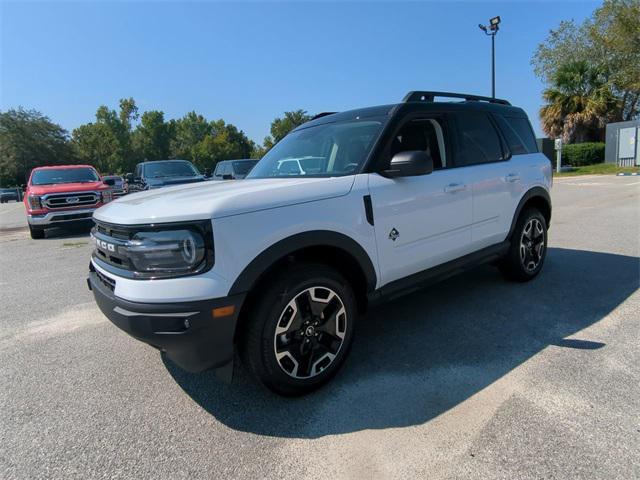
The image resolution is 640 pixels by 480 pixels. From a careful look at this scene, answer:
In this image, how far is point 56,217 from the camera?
10.1 meters

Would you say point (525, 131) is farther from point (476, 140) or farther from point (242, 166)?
point (242, 166)

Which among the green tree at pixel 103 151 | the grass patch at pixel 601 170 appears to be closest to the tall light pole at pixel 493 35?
the grass patch at pixel 601 170

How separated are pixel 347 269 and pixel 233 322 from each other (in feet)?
3.15

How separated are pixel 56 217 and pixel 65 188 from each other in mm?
760

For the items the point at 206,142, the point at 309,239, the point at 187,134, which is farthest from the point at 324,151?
the point at 187,134

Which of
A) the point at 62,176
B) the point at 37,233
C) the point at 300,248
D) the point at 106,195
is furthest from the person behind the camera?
the point at 62,176

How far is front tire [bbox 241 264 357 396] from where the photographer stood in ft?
7.93

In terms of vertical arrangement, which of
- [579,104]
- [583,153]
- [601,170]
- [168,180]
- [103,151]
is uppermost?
[103,151]

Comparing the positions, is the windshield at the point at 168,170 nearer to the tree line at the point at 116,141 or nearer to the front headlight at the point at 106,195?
the front headlight at the point at 106,195

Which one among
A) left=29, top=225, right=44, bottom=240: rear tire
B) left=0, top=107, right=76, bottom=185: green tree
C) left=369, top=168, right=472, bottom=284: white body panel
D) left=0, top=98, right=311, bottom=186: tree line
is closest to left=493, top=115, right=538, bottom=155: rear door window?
left=369, top=168, right=472, bottom=284: white body panel

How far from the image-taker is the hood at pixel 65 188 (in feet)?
33.2

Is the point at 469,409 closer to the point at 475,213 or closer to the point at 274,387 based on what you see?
the point at 274,387

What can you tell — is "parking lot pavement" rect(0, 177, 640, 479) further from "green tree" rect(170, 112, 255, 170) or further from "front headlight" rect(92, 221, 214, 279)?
"green tree" rect(170, 112, 255, 170)

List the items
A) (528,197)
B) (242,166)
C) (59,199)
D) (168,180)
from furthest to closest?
(242,166) < (168,180) < (59,199) < (528,197)
